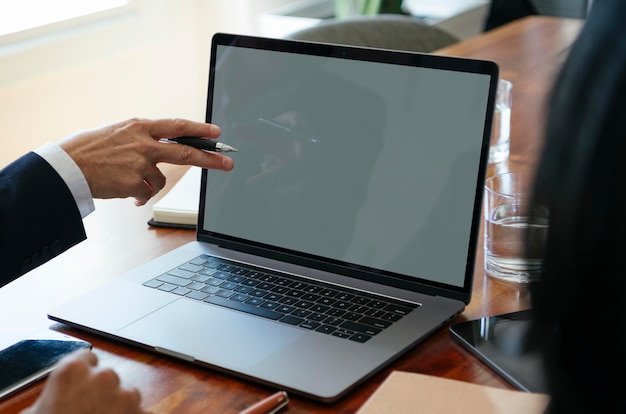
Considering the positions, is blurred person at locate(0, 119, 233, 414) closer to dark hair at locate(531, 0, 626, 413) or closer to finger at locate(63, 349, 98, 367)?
finger at locate(63, 349, 98, 367)

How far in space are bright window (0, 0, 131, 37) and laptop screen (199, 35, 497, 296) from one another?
2081mm

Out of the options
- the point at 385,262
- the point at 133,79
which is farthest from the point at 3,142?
the point at 385,262

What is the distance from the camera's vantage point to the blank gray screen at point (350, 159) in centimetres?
103

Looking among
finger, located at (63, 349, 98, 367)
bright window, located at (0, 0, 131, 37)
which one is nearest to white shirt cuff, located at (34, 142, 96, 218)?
finger, located at (63, 349, 98, 367)

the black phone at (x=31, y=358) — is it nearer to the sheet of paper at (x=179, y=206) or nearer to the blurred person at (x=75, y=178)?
the blurred person at (x=75, y=178)

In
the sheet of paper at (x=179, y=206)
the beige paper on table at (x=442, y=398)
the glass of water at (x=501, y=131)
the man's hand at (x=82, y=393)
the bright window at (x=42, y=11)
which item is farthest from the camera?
the bright window at (x=42, y=11)

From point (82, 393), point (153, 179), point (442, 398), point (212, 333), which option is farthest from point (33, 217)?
point (442, 398)

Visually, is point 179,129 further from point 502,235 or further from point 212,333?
point 502,235

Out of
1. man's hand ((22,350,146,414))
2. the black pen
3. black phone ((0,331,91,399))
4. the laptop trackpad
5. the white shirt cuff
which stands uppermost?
the black pen

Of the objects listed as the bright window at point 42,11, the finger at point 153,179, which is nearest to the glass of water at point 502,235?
the finger at point 153,179

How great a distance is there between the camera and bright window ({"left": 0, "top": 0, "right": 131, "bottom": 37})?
3061mm

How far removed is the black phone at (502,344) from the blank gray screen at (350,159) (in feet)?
0.22

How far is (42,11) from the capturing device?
320cm

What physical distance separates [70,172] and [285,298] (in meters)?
0.33
